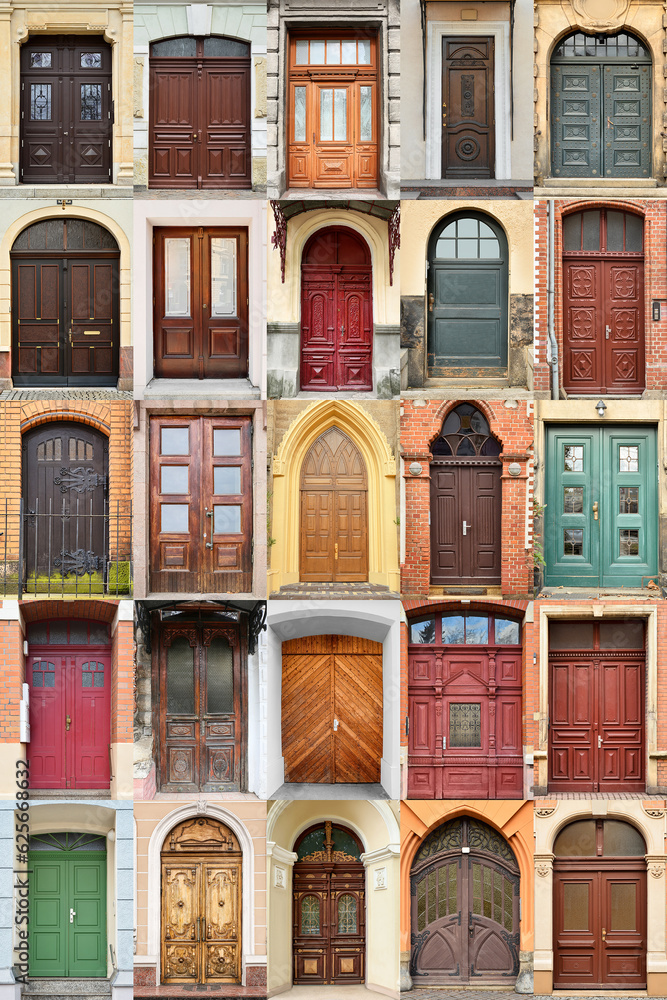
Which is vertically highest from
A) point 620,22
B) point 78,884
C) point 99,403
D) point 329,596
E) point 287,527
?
point 620,22

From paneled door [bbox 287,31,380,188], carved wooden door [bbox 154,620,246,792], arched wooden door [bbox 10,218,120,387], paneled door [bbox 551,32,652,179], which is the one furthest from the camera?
paneled door [bbox 551,32,652,179]

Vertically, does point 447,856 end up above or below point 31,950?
above

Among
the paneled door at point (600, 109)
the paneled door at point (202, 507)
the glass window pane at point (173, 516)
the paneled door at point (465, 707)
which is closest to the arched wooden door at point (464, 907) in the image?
the paneled door at point (465, 707)

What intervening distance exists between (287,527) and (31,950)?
17.6ft

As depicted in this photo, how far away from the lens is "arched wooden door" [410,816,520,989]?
33.6 ft

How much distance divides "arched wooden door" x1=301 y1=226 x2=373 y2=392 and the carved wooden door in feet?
9.67

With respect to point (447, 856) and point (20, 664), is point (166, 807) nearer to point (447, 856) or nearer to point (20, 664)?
point (20, 664)

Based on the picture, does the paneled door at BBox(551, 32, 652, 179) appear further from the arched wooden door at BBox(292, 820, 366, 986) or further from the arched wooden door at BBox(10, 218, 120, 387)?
the arched wooden door at BBox(292, 820, 366, 986)

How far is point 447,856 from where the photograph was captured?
1030 cm

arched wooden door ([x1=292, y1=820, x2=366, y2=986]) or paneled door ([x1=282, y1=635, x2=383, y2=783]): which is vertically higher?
paneled door ([x1=282, y1=635, x2=383, y2=783])

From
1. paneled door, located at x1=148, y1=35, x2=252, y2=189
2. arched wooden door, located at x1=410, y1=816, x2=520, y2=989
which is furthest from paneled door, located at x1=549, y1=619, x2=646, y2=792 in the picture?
paneled door, located at x1=148, y1=35, x2=252, y2=189

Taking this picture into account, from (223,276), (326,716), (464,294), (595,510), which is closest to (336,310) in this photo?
→ (223,276)

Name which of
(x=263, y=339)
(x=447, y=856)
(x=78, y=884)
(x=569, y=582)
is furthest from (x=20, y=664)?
(x=569, y=582)

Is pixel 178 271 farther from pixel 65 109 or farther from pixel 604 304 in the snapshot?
pixel 604 304
